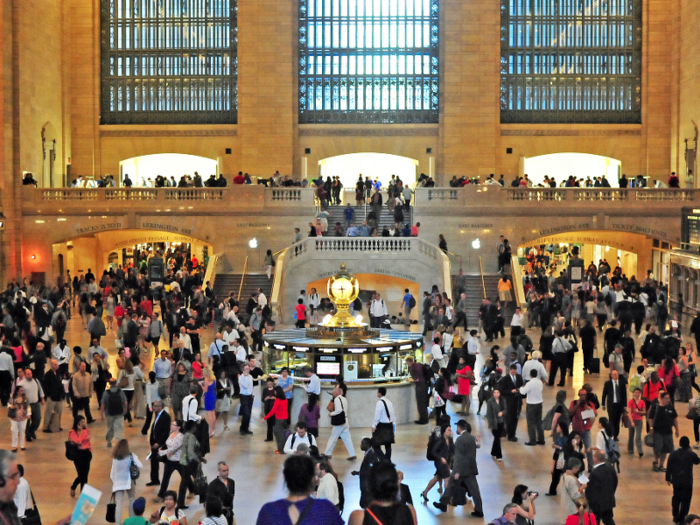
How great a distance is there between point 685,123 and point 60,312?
26526 mm

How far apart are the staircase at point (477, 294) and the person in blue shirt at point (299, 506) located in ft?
83.1

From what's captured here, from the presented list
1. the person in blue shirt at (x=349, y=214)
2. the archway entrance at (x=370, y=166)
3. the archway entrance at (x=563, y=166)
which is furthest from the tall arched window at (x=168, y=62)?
the archway entrance at (x=563, y=166)

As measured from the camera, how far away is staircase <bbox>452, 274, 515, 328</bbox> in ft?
103

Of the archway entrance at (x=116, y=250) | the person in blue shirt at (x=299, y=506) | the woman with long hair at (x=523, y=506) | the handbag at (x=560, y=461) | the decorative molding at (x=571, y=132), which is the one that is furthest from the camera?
the decorative molding at (x=571, y=132)

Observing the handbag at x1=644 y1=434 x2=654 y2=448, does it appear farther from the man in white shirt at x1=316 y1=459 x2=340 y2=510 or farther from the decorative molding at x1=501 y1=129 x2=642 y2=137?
the decorative molding at x1=501 y1=129 x2=642 y2=137

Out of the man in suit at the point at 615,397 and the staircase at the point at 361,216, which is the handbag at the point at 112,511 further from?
the staircase at the point at 361,216

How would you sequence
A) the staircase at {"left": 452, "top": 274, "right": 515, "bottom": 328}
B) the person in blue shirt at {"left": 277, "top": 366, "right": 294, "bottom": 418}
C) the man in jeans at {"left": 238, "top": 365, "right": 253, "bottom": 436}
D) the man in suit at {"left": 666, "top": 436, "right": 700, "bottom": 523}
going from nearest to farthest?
1. the man in suit at {"left": 666, "top": 436, "right": 700, "bottom": 523}
2. the person in blue shirt at {"left": 277, "top": 366, "right": 294, "bottom": 418}
3. the man in jeans at {"left": 238, "top": 365, "right": 253, "bottom": 436}
4. the staircase at {"left": 452, "top": 274, "right": 515, "bottom": 328}

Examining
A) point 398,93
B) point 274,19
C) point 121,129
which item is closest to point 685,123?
point 398,93

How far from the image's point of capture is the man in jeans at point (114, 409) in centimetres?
1548

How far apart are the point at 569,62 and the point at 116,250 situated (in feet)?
65.6

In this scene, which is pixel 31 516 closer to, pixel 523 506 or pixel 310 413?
pixel 523 506

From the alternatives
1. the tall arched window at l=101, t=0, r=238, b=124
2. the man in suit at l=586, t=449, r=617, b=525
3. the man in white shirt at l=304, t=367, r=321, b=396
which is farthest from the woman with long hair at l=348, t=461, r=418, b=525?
the tall arched window at l=101, t=0, r=238, b=124

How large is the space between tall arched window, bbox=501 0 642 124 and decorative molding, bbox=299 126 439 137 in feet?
10.4

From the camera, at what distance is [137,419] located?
59.1 feet
